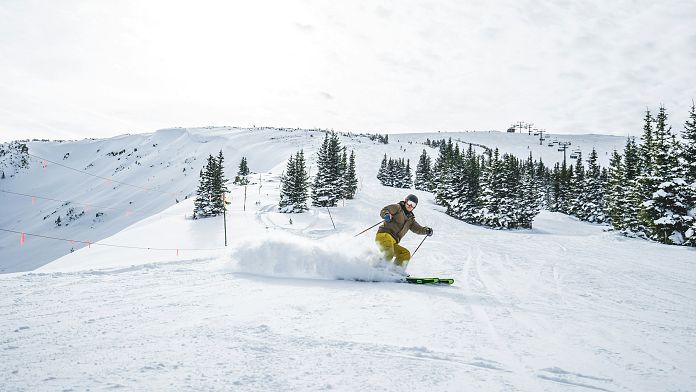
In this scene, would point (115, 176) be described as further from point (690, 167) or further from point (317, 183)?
point (690, 167)

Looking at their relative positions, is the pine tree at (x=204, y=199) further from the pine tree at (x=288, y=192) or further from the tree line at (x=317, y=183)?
the pine tree at (x=288, y=192)

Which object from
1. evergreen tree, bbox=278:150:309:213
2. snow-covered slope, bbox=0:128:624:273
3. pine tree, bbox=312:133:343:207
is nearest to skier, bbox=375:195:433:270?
evergreen tree, bbox=278:150:309:213

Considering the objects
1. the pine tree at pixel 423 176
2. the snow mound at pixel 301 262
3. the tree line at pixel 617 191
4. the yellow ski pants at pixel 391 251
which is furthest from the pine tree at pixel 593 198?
the snow mound at pixel 301 262

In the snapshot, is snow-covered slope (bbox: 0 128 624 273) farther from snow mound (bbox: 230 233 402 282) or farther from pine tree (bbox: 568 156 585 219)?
snow mound (bbox: 230 233 402 282)

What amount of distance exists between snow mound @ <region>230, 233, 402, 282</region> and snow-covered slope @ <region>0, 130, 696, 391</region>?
3 centimetres

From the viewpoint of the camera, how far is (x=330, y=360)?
3414 mm

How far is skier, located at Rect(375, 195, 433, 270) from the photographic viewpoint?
8.34 meters

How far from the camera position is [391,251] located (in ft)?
27.2

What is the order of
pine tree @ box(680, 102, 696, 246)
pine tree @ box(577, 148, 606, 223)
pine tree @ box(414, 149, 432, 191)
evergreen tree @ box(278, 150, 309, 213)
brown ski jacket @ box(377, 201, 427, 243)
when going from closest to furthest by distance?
brown ski jacket @ box(377, 201, 427, 243) < pine tree @ box(680, 102, 696, 246) < evergreen tree @ box(278, 150, 309, 213) < pine tree @ box(577, 148, 606, 223) < pine tree @ box(414, 149, 432, 191)

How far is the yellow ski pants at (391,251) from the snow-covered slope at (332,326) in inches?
11.2

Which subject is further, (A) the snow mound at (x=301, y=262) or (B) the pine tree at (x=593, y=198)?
(B) the pine tree at (x=593, y=198)

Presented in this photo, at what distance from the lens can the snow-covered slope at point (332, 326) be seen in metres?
3.09

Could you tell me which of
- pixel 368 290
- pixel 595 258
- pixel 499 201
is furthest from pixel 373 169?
pixel 368 290

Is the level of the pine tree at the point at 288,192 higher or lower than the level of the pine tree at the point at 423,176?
lower
